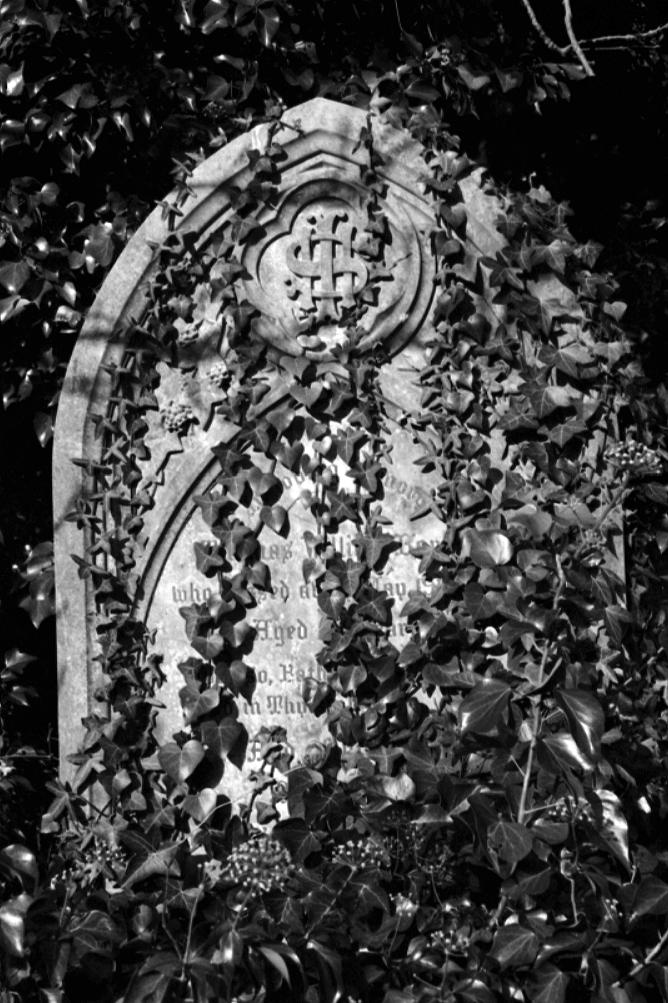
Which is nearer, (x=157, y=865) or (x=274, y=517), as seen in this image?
(x=157, y=865)

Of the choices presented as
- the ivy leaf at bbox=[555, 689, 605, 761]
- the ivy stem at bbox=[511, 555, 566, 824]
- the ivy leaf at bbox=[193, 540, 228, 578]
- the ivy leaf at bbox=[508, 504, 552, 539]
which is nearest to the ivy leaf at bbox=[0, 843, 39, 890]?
the ivy leaf at bbox=[193, 540, 228, 578]

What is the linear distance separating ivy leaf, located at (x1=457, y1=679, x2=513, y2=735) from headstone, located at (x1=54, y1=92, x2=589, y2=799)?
1.94 feet

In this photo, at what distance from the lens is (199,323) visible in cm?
359

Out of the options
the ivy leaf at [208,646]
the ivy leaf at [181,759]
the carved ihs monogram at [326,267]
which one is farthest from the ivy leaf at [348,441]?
the ivy leaf at [181,759]

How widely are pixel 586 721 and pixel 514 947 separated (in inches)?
21.4

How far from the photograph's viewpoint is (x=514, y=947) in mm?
2771

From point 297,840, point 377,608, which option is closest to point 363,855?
point 297,840

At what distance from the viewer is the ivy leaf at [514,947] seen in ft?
9.08

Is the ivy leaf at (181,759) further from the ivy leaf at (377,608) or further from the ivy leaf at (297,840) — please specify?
the ivy leaf at (377,608)

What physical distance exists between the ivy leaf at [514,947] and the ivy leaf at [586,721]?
1.44 feet

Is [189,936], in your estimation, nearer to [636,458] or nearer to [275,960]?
[275,960]

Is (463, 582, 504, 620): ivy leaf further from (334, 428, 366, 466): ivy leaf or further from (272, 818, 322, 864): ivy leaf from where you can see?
(272, 818, 322, 864): ivy leaf

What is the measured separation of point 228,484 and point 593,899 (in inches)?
58.9

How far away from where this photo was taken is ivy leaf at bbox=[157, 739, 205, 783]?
3.36 m
